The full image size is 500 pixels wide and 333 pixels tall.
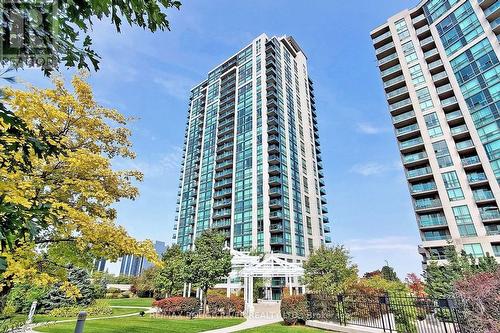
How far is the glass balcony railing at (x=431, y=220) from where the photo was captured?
37438mm

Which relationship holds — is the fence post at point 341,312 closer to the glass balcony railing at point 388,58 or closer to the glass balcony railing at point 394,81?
the glass balcony railing at point 394,81

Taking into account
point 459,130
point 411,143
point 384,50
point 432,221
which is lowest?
point 432,221

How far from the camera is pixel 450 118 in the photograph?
39719 millimetres

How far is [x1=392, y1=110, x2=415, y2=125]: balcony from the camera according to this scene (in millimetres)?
44062

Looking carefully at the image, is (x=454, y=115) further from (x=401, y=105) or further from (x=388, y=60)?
(x=388, y=60)

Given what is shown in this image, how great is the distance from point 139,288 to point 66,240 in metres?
55.0

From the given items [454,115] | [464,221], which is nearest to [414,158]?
[454,115]

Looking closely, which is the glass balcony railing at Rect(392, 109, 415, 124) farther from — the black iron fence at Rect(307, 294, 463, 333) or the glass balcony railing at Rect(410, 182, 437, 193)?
the black iron fence at Rect(307, 294, 463, 333)

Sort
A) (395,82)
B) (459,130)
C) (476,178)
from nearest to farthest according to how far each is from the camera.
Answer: (476,178), (459,130), (395,82)

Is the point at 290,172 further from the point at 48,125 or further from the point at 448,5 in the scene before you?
the point at 48,125

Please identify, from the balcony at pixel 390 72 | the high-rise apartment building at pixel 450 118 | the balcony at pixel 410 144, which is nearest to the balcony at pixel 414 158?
the high-rise apartment building at pixel 450 118

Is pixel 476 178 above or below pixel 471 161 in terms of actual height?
below

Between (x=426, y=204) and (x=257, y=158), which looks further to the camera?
(x=257, y=158)

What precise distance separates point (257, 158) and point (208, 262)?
34.0 m
